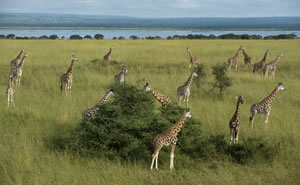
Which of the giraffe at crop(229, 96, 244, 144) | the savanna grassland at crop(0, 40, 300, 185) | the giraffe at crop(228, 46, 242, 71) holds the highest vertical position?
the giraffe at crop(228, 46, 242, 71)

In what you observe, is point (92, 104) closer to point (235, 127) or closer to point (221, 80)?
point (221, 80)

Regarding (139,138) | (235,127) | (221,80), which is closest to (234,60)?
(221,80)

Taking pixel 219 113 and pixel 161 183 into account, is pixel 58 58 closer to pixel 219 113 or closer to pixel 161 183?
pixel 219 113

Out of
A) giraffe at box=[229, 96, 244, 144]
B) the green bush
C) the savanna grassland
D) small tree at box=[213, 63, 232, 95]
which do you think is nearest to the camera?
the savanna grassland

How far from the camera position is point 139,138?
7.61 m

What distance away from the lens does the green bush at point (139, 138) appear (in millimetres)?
7488

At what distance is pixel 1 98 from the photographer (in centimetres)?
1269

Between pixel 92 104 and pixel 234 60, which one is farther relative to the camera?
pixel 234 60

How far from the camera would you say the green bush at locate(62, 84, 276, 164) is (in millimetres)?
7488

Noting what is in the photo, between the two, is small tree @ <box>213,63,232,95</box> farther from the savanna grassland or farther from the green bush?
the green bush

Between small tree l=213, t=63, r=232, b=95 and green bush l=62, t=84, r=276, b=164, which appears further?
small tree l=213, t=63, r=232, b=95

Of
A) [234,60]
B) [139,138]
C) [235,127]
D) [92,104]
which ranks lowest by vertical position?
[92,104]

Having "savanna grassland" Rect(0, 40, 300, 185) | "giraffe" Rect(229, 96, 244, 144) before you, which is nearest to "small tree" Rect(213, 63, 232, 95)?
"savanna grassland" Rect(0, 40, 300, 185)

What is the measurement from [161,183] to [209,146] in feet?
5.26
